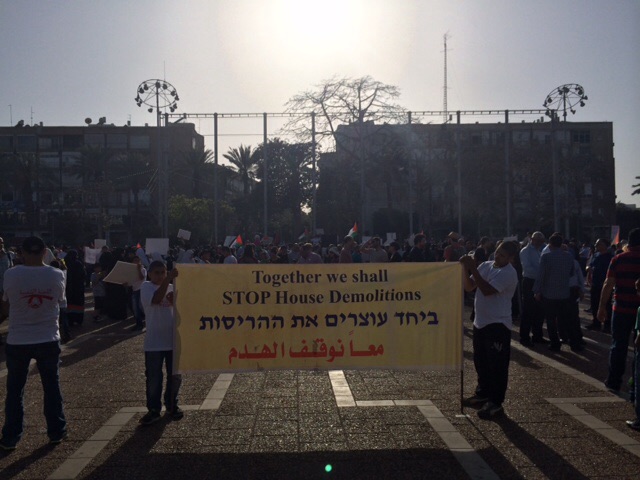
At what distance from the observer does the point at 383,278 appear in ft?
25.3

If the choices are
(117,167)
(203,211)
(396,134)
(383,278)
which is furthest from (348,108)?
(383,278)

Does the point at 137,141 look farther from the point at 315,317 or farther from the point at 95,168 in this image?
the point at 315,317

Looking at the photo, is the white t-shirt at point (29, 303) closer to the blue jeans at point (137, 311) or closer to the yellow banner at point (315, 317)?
the yellow banner at point (315, 317)

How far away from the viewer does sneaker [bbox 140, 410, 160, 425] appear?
24.5 feet

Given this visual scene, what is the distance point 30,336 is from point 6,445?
3.10 ft

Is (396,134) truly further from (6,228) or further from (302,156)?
(6,228)

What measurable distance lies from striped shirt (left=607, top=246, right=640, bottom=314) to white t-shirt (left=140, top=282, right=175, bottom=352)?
506 centimetres

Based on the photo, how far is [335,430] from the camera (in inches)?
286

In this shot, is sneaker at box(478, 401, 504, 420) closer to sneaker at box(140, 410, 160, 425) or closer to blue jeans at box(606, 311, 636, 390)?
blue jeans at box(606, 311, 636, 390)

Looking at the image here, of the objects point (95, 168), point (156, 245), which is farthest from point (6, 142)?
point (156, 245)

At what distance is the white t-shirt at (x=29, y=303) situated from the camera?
22.0 ft

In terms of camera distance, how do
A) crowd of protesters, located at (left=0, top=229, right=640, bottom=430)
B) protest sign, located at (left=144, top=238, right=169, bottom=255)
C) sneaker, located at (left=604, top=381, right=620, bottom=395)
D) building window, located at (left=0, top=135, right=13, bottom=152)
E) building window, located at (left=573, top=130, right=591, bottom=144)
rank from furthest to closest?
building window, located at (left=0, top=135, right=13, bottom=152) < building window, located at (left=573, top=130, right=591, bottom=144) < protest sign, located at (left=144, top=238, right=169, bottom=255) < sneaker, located at (left=604, top=381, right=620, bottom=395) < crowd of protesters, located at (left=0, top=229, right=640, bottom=430)

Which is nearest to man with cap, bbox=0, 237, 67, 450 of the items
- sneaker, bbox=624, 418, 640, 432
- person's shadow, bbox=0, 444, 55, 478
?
person's shadow, bbox=0, 444, 55, 478

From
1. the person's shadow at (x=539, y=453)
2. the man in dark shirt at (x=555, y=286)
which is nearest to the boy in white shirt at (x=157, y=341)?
the person's shadow at (x=539, y=453)
